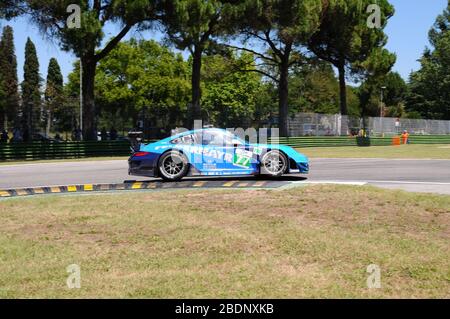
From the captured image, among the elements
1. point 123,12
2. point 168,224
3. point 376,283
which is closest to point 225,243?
point 168,224

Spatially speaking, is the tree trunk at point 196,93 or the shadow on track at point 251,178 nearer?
the shadow on track at point 251,178

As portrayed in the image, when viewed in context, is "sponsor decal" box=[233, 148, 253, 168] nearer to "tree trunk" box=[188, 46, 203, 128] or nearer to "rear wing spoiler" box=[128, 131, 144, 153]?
"rear wing spoiler" box=[128, 131, 144, 153]

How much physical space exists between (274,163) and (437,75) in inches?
2551

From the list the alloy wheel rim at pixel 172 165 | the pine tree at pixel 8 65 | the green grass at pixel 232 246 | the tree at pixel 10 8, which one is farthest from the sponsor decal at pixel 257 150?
the pine tree at pixel 8 65

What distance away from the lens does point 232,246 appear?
614 centimetres

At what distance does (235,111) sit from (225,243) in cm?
2810

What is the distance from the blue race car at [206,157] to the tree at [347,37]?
1179 inches

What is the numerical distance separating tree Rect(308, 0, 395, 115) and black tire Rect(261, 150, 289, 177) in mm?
29821

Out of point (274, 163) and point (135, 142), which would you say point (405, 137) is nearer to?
point (274, 163)

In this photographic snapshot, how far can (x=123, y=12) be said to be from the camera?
2856cm

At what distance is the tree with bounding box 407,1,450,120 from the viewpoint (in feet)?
229

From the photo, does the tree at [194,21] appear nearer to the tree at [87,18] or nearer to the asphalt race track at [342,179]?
the tree at [87,18]

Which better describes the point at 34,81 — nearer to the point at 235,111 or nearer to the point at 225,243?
the point at 235,111

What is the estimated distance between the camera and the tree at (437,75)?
69.9m
